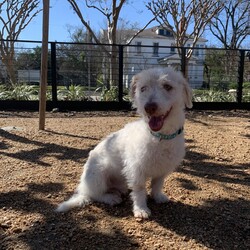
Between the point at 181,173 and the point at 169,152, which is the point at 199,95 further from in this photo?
the point at 169,152

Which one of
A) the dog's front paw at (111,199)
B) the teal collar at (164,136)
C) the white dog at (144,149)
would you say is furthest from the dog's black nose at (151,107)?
the dog's front paw at (111,199)

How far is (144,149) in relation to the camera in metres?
2.70

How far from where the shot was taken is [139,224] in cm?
276

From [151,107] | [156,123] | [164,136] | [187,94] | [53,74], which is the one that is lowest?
[164,136]

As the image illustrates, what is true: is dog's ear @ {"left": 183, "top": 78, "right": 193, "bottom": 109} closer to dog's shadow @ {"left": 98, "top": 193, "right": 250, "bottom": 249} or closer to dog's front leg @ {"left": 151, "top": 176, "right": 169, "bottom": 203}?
dog's front leg @ {"left": 151, "top": 176, "right": 169, "bottom": 203}

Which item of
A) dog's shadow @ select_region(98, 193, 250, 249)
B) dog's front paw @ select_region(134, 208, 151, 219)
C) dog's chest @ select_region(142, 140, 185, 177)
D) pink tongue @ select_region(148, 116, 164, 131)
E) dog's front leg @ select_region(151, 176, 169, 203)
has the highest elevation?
pink tongue @ select_region(148, 116, 164, 131)

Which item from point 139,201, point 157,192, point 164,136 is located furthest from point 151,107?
point 157,192

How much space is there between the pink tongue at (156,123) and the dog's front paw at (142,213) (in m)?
0.81

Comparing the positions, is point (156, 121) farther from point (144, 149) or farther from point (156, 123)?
point (144, 149)

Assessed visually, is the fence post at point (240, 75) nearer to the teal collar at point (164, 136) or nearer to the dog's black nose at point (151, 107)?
the teal collar at point (164, 136)

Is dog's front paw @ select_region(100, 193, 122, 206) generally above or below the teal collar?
below

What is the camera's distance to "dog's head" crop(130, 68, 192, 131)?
241cm

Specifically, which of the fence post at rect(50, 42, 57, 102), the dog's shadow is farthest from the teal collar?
the fence post at rect(50, 42, 57, 102)

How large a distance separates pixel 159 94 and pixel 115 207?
1.26m
